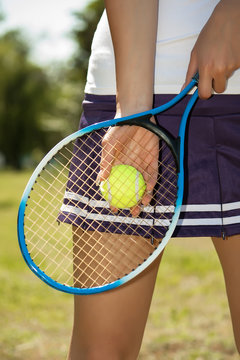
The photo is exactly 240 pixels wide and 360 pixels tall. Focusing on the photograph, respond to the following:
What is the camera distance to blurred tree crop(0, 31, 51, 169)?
2738 centimetres

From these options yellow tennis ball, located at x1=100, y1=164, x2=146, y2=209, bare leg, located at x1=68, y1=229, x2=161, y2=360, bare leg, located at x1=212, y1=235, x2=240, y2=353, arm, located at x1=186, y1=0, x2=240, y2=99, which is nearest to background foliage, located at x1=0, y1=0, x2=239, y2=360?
bare leg, located at x1=212, y1=235, x2=240, y2=353

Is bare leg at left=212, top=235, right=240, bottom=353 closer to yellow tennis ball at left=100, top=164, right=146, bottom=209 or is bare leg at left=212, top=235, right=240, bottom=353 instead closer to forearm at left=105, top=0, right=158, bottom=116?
yellow tennis ball at left=100, top=164, right=146, bottom=209

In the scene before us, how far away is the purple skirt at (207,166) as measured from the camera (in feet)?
4.56

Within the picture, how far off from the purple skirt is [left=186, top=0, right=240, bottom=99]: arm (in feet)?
0.38

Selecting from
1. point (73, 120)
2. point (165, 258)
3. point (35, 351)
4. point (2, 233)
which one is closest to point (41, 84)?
point (73, 120)

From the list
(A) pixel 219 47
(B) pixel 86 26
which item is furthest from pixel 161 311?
(B) pixel 86 26

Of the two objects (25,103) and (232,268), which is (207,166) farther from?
(25,103)

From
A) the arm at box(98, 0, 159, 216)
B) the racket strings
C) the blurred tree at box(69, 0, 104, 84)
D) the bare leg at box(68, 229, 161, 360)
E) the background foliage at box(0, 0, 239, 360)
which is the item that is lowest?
the background foliage at box(0, 0, 239, 360)

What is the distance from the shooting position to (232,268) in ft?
4.65

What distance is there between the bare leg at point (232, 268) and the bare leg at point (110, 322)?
0.64ft

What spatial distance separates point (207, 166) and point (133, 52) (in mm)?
358

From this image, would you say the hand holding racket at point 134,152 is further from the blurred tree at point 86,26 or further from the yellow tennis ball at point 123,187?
the blurred tree at point 86,26

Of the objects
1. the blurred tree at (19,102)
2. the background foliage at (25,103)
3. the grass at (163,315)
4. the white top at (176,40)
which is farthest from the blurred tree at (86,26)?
the white top at (176,40)

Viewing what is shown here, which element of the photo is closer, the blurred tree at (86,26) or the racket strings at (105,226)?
the racket strings at (105,226)
